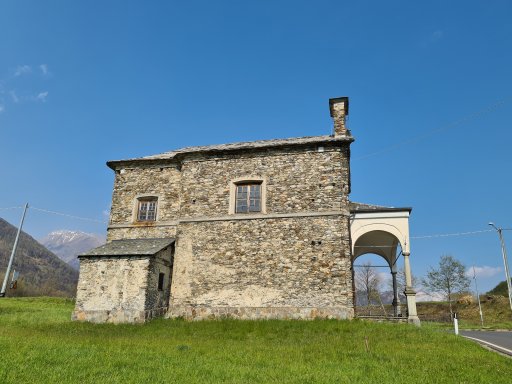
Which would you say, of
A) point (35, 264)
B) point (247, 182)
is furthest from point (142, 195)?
point (35, 264)

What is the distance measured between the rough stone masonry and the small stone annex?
0.14ft

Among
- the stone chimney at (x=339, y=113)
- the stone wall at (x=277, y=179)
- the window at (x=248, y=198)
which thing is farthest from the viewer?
the stone chimney at (x=339, y=113)

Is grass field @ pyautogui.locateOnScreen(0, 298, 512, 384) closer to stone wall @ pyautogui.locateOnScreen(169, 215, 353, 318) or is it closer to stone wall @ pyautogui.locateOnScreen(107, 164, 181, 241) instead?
stone wall @ pyautogui.locateOnScreen(169, 215, 353, 318)

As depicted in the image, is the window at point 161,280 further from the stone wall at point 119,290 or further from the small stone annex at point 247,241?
the stone wall at point 119,290

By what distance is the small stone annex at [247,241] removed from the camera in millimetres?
14727

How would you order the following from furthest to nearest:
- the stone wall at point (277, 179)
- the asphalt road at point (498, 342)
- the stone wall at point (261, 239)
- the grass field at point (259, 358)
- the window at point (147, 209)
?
1. the window at point (147, 209)
2. the stone wall at point (277, 179)
3. the stone wall at point (261, 239)
4. the asphalt road at point (498, 342)
5. the grass field at point (259, 358)

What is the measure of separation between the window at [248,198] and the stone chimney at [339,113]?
174 inches

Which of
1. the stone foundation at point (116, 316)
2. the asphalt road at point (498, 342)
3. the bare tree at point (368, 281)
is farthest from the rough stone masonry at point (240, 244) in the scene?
the bare tree at point (368, 281)

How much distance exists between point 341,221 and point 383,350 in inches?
264

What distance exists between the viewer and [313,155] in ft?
53.3

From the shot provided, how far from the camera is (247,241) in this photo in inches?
624

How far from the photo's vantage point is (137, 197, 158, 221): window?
18.1 m

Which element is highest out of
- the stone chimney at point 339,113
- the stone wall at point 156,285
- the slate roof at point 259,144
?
the stone chimney at point 339,113

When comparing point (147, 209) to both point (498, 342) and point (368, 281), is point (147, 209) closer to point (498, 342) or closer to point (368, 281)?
point (498, 342)
